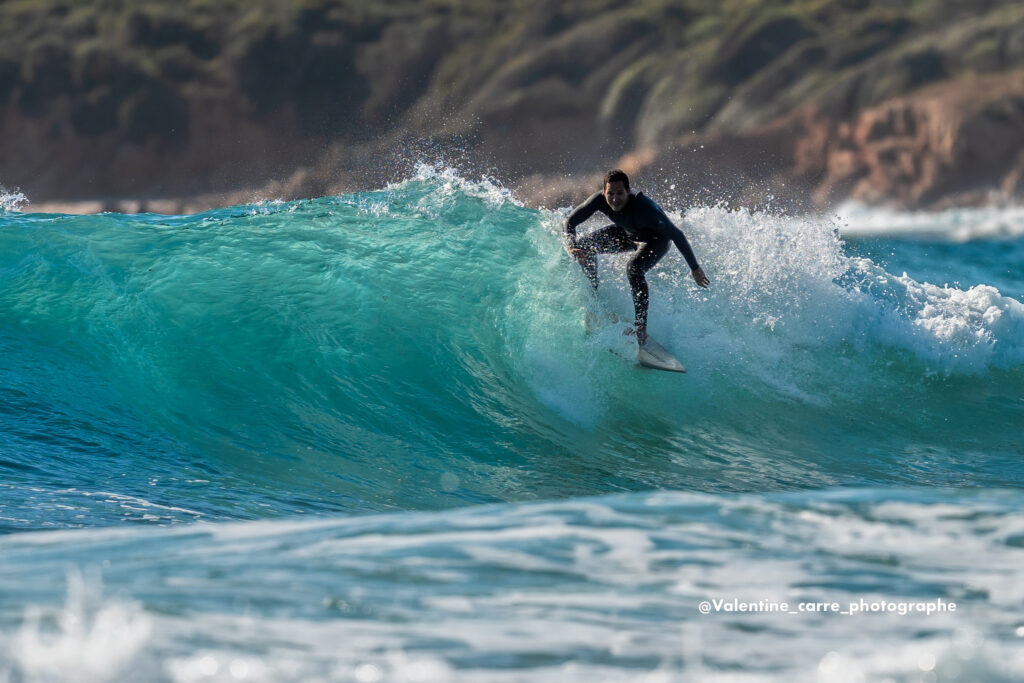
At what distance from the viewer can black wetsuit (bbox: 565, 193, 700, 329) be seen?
21.6ft

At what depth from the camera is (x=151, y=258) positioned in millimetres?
8508

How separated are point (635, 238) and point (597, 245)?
0.34m

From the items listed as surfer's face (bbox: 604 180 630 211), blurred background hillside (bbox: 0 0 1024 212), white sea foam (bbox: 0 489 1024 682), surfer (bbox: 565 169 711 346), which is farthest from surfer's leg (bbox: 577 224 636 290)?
blurred background hillside (bbox: 0 0 1024 212)

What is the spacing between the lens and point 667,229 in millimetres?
6629

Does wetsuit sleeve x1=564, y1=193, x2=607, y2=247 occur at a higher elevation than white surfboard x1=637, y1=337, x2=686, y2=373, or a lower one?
higher

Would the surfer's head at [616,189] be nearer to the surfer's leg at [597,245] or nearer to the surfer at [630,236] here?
the surfer at [630,236]

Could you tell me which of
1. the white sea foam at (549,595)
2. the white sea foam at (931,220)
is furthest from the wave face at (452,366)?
the white sea foam at (931,220)

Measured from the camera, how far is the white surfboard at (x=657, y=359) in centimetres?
707

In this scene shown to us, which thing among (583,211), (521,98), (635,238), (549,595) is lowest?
(549,595)

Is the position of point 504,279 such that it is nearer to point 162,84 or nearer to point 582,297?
point 582,297

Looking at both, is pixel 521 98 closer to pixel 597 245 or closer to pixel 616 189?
pixel 597 245

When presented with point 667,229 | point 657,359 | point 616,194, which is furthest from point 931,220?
point 616,194

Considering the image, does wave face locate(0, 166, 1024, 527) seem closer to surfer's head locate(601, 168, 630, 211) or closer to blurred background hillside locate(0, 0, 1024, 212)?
surfer's head locate(601, 168, 630, 211)

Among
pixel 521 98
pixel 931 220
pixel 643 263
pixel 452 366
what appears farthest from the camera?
pixel 521 98
